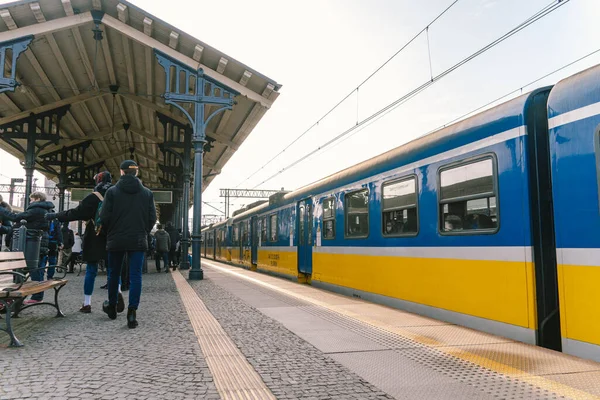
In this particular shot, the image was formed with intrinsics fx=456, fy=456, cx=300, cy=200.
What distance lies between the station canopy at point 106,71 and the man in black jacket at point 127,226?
23.7ft

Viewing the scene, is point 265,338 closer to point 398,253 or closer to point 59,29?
point 398,253

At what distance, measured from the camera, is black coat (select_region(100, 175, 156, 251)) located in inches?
211

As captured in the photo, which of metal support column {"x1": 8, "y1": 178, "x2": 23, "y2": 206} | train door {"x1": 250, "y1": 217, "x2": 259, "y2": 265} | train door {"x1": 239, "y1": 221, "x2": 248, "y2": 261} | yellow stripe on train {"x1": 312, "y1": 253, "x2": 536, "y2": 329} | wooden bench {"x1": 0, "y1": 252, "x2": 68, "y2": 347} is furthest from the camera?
metal support column {"x1": 8, "y1": 178, "x2": 23, "y2": 206}

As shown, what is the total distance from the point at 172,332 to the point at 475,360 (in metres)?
3.09

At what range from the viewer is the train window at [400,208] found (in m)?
6.29

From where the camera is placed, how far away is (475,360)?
12.7 ft

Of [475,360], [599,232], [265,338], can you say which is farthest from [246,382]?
[599,232]

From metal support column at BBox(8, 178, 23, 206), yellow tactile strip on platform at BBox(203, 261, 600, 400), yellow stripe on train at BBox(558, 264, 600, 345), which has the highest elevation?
metal support column at BBox(8, 178, 23, 206)

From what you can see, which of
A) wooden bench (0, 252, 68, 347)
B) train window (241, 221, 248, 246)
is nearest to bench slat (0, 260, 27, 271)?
wooden bench (0, 252, 68, 347)

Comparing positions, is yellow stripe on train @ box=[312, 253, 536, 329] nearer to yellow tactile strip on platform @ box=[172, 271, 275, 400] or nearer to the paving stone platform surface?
yellow tactile strip on platform @ box=[172, 271, 275, 400]

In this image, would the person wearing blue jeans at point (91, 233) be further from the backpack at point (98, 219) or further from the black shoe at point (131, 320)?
the black shoe at point (131, 320)

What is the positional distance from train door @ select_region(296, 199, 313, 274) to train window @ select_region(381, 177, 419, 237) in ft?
13.2

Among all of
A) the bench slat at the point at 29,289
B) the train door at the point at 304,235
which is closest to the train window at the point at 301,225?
the train door at the point at 304,235

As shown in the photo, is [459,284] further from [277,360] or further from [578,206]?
[277,360]
